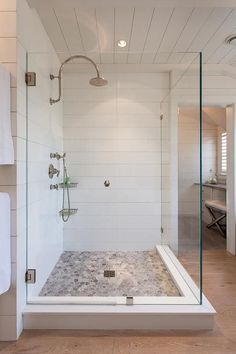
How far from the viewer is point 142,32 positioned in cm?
240

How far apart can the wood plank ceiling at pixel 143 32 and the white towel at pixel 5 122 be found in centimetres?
92

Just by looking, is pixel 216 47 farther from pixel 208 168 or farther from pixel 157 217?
pixel 208 168

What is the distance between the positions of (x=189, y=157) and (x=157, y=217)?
0.87 meters

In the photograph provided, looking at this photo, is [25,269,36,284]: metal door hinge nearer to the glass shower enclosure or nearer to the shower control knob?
the glass shower enclosure

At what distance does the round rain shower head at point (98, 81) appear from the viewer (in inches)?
119

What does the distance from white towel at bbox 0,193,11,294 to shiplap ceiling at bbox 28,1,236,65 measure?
1.56m

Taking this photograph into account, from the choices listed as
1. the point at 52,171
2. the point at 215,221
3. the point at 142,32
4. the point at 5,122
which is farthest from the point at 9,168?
the point at 215,221

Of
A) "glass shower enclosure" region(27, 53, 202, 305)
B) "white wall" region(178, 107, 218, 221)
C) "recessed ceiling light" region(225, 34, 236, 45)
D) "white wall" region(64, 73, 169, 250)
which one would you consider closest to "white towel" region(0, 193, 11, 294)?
"glass shower enclosure" region(27, 53, 202, 305)

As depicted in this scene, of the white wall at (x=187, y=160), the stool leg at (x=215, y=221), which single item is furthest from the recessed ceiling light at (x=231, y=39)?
the stool leg at (x=215, y=221)

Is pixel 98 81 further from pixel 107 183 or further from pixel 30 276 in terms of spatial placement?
pixel 30 276

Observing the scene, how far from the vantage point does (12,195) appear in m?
1.64

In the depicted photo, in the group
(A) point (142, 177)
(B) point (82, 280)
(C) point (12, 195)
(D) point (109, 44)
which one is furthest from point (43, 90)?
(B) point (82, 280)

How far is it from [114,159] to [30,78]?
59.9 inches

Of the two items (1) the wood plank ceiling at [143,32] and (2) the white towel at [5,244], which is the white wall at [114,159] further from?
(2) the white towel at [5,244]
